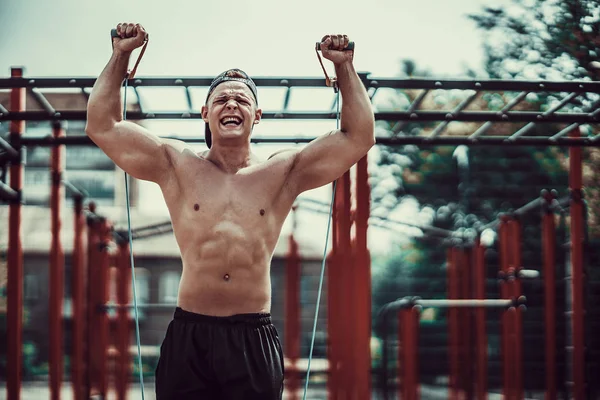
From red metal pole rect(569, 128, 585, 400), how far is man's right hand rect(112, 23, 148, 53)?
2.98 m

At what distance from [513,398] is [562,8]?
14.5 feet

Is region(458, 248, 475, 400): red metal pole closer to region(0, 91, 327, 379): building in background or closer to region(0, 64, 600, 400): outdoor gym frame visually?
region(0, 64, 600, 400): outdoor gym frame

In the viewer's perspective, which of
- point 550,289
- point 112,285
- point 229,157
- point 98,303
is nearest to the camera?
point 229,157

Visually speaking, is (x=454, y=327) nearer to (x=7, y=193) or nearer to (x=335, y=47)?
(x=7, y=193)

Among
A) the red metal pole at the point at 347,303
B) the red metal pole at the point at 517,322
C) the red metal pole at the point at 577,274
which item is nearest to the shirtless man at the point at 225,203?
the red metal pole at the point at 347,303

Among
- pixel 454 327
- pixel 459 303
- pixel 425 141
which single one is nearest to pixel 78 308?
pixel 459 303

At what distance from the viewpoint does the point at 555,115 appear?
4266 mm

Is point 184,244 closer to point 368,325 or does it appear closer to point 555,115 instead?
point 368,325

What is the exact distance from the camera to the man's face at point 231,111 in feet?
8.56

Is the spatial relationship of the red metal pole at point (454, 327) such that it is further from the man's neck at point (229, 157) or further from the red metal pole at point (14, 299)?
the man's neck at point (229, 157)

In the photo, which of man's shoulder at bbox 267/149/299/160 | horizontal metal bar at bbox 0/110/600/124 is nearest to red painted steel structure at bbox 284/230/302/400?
horizontal metal bar at bbox 0/110/600/124

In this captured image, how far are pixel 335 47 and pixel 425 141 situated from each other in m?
2.02

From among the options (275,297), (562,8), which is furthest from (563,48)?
(275,297)

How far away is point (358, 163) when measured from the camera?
4.32 meters
